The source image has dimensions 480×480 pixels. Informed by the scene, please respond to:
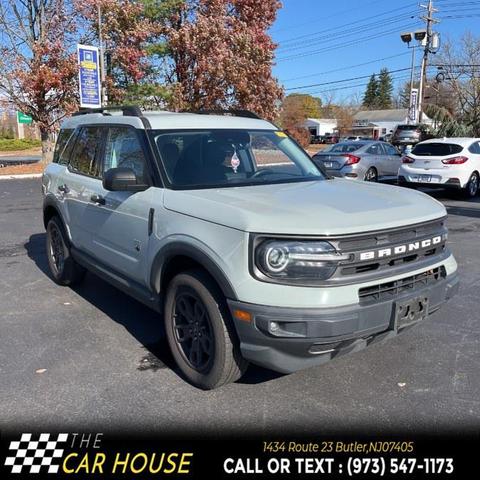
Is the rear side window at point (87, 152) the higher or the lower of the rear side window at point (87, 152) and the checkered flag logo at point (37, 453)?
the higher

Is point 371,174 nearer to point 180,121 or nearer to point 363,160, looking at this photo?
point 363,160

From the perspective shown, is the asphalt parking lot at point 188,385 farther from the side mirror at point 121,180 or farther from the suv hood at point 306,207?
the side mirror at point 121,180

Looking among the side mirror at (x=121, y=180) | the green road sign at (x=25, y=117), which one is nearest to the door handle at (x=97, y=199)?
the side mirror at (x=121, y=180)

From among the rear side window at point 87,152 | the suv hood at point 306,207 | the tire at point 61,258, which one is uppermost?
the rear side window at point 87,152

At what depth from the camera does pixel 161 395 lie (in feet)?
10.8

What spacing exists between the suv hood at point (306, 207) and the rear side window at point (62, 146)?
2.60m

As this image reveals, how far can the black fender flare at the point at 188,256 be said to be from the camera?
289 centimetres

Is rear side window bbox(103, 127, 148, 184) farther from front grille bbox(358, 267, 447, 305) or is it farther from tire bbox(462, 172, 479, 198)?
tire bbox(462, 172, 479, 198)

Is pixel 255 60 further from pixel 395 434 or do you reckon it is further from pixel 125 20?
pixel 395 434

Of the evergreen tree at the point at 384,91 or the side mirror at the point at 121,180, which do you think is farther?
the evergreen tree at the point at 384,91

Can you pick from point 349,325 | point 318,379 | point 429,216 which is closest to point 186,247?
Result: point 349,325

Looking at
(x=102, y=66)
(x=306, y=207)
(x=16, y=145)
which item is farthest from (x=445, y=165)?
(x=16, y=145)

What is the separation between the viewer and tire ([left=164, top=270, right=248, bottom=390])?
9.92 feet

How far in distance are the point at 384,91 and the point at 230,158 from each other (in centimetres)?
12602
